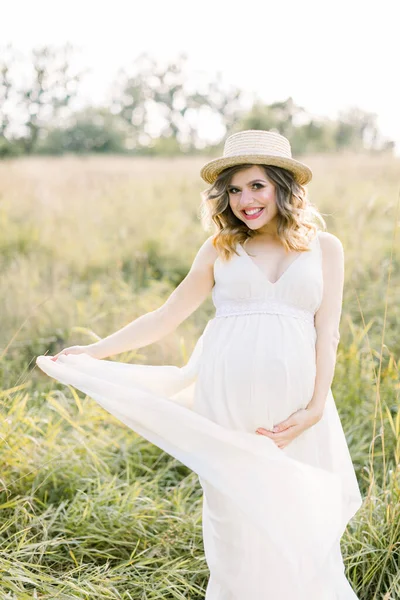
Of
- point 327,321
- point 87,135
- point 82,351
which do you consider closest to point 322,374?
point 327,321

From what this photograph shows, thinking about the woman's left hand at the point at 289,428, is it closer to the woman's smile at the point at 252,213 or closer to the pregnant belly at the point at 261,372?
the pregnant belly at the point at 261,372

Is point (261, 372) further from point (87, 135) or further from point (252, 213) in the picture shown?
point (87, 135)

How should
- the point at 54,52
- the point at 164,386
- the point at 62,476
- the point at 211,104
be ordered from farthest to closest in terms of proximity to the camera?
the point at 211,104, the point at 54,52, the point at 62,476, the point at 164,386

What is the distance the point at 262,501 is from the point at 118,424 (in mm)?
1955

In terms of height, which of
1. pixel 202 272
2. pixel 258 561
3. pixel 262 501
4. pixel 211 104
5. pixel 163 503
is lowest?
pixel 211 104

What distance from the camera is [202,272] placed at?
262 cm

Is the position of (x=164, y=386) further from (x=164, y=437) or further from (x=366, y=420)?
(x=366, y=420)

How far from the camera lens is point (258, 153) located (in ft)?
7.99

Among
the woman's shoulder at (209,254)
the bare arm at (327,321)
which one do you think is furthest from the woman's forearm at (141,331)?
the bare arm at (327,321)

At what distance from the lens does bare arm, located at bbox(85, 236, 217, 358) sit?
8.63ft

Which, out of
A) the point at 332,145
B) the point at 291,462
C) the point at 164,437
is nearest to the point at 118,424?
the point at 164,437

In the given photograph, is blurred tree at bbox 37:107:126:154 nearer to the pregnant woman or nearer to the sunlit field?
the sunlit field

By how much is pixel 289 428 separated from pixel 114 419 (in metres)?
1.93

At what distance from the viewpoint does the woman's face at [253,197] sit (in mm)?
2471
